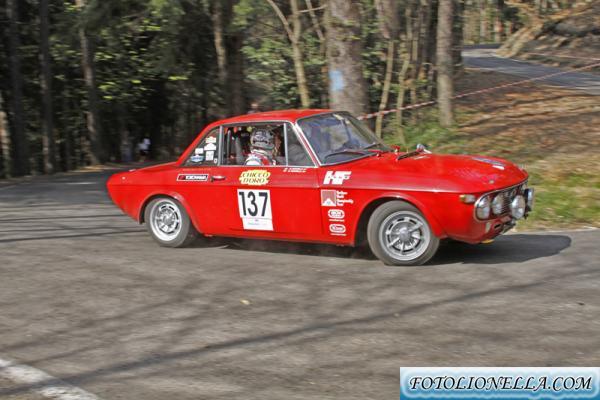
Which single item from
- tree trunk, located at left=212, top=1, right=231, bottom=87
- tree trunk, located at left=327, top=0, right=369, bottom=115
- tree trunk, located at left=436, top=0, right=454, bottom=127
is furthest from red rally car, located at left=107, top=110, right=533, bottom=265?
tree trunk, located at left=212, top=1, right=231, bottom=87

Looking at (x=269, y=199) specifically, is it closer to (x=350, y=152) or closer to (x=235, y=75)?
(x=350, y=152)

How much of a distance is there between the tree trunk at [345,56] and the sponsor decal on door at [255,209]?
489 centimetres

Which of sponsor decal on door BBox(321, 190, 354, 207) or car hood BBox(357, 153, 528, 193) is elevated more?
car hood BBox(357, 153, 528, 193)

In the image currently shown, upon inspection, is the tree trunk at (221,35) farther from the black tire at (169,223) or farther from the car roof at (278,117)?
the car roof at (278,117)

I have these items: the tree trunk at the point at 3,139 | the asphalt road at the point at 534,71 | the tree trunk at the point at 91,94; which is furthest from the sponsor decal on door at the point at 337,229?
the tree trunk at the point at 3,139

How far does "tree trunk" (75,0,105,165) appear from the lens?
83.3ft

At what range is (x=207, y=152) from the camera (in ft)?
30.5

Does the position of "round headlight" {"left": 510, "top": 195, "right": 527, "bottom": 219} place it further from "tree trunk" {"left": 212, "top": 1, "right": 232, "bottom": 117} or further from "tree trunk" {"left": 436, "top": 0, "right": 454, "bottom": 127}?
"tree trunk" {"left": 212, "top": 1, "right": 232, "bottom": 117}

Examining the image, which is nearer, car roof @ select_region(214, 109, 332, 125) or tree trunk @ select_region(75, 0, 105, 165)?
car roof @ select_region(214, 109, 332, 125)

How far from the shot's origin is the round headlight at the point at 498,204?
758cm

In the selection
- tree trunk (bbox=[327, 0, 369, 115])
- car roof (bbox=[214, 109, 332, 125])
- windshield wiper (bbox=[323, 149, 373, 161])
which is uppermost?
tree trunk (bbox=[327, 0, 369, 115])

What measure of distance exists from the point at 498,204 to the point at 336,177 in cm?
168

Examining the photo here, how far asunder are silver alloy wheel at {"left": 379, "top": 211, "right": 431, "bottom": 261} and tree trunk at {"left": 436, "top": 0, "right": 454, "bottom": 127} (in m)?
11.3

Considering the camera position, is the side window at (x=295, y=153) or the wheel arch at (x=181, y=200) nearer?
the side window at (x=295, y=153)
